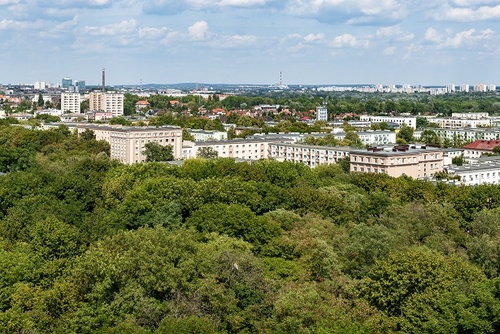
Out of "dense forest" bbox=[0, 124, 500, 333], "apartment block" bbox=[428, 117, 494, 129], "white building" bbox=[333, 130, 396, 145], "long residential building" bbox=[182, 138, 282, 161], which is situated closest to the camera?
"dense forest" bbox=[0, 124, 500, 333]

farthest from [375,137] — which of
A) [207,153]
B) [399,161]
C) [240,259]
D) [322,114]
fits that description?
[240,259]

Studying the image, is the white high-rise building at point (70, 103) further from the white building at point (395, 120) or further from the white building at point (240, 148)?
the white building at point (240, 148)

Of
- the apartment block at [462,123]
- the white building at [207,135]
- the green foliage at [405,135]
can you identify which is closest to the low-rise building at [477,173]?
the green foliage at [405,135]

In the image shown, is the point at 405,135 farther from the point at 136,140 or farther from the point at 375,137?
the point at 136,140

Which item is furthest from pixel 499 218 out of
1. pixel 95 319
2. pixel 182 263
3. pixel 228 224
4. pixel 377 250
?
pixel 95 319

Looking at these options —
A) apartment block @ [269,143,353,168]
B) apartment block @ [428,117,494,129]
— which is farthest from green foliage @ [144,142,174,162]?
apartment block @ [428,117,494,129]

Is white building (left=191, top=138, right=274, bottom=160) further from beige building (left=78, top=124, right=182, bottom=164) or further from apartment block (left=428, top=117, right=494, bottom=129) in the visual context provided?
apartment block (left=428, top=117, right=494, bottom=129)
